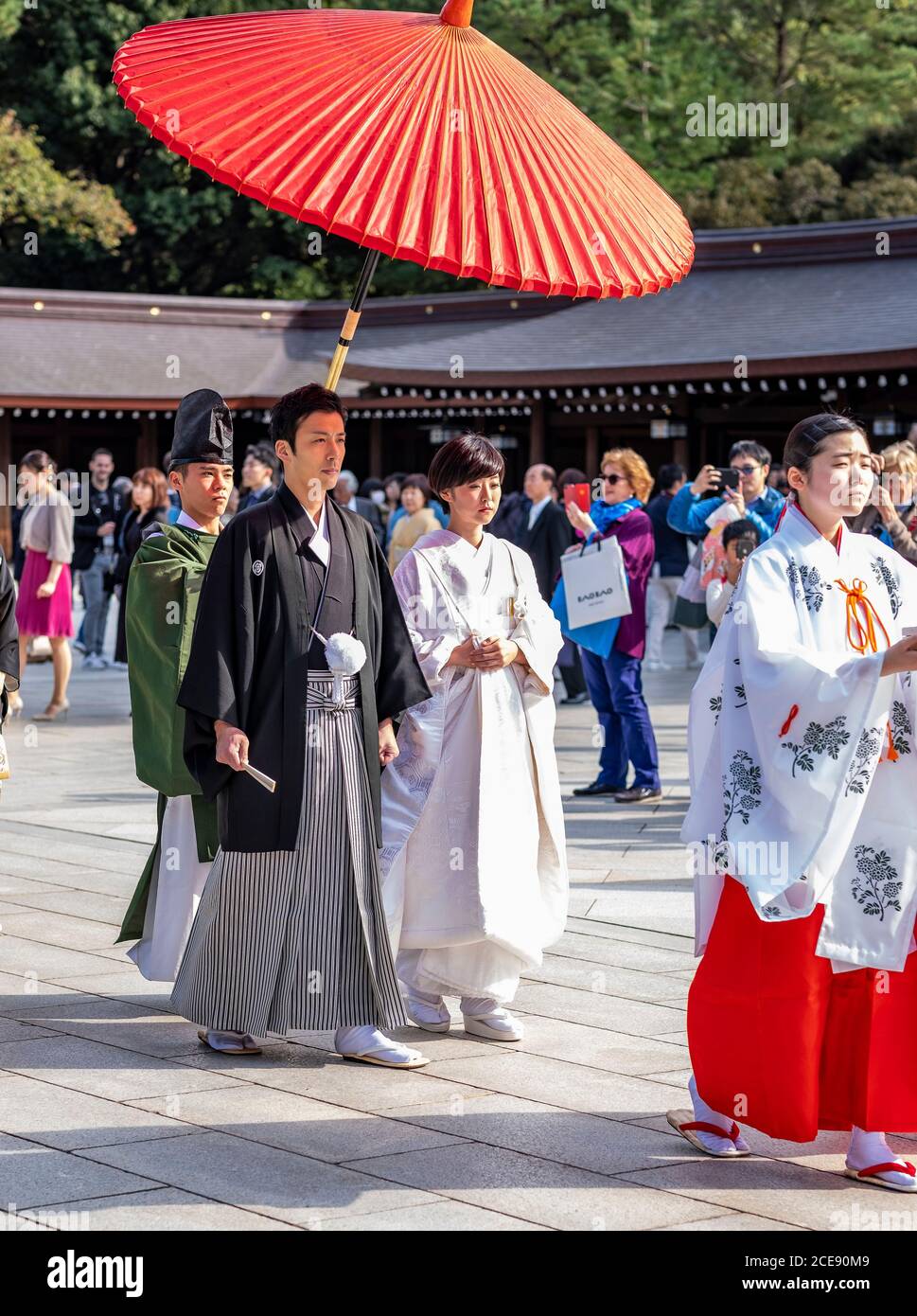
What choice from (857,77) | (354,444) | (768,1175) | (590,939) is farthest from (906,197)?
(768,1175)

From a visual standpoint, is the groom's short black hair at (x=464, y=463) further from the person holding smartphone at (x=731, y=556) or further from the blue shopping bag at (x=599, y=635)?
the blue shopping bag at (x=599, y=635)

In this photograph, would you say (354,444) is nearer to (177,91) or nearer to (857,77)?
(857,77)

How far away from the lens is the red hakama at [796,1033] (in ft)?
11.8

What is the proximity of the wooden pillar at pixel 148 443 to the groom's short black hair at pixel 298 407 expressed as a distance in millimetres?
Result: 20406

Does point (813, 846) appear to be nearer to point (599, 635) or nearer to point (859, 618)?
point (859, 618)

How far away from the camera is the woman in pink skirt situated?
11117 mm

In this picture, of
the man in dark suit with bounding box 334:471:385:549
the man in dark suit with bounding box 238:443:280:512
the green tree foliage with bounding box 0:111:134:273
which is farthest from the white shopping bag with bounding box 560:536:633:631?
the green tree foliage with bounding box 0:111:134:273

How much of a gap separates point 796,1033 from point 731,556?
389 centimetres

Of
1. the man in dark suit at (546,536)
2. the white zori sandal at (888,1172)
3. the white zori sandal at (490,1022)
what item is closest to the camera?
the white zori sandal at (888,1172)

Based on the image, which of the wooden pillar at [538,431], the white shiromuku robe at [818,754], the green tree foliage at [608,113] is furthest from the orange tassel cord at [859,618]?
the green tree foliage at [608,113]

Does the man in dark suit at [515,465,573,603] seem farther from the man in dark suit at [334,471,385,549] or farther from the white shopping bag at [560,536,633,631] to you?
the white shopping bag at [560,536,633,631]

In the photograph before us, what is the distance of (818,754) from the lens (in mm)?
3592

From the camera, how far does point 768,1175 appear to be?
364cm
